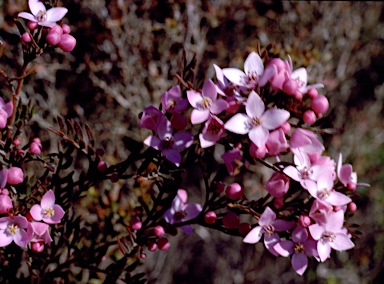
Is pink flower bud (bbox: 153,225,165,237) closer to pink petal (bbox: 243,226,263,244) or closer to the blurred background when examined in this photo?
pink petal (bbox: 243,226,263,244)

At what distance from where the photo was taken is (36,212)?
56.3 inches

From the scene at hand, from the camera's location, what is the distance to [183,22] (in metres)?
3.12

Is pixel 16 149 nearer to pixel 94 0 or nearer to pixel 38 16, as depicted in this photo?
pixel 38 16

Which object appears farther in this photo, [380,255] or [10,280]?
[380,255]

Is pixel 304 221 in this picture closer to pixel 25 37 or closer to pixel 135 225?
pixel 135 225

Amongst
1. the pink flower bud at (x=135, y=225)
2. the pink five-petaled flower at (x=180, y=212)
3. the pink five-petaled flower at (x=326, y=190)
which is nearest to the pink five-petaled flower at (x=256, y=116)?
the pink five-petaled flower at (x=326, y=190)

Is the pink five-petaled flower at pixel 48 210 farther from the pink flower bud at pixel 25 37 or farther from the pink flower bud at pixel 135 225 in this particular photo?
the pink flower bud at pixel 25 37

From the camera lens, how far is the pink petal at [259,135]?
4.45 feet

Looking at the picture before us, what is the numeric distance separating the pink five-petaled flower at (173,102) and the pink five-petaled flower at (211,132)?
0.12 metres

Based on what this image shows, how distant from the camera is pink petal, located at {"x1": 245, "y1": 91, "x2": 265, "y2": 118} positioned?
1.37 m

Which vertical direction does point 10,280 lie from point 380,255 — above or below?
above

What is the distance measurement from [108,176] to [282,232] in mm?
644

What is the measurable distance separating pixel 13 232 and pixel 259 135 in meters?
0.81

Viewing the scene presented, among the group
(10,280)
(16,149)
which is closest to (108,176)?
(16,149)
